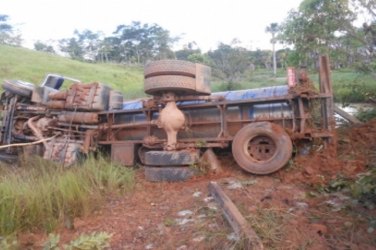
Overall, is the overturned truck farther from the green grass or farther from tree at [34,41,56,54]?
tree at [34,41,56,54]

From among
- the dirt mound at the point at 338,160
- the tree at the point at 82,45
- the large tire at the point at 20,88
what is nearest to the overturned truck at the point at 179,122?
the dirt mound at the point at 338,160

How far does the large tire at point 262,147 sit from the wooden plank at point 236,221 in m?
0.89

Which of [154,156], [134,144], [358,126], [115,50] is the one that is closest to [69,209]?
[154,156]

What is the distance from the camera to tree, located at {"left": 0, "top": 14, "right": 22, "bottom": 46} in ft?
224

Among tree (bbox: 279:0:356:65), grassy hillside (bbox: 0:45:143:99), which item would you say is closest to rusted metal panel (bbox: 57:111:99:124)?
tree (bbox: 279:0:356:65)

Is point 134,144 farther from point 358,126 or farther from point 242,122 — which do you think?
point 358,126

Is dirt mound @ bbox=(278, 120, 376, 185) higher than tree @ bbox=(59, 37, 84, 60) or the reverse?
the reverse

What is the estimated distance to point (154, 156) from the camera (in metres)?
6.02

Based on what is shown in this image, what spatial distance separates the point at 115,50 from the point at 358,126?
57.2 meters

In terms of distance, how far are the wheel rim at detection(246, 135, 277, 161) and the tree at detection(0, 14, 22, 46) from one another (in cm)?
6935

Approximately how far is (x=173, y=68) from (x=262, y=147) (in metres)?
1.70

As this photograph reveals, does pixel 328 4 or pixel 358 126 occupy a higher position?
pixel 328 4

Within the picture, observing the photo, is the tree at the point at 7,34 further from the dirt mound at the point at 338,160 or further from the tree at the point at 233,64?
the dirt mound at the point at 338,160

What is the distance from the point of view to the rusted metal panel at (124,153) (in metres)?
6.84
